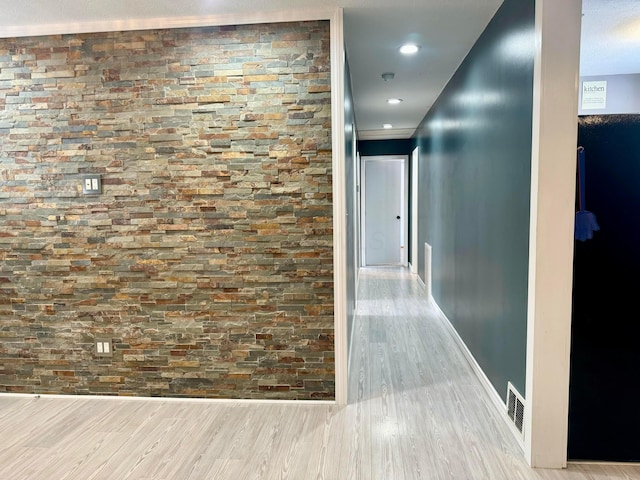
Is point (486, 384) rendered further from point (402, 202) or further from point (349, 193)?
point (402, 202)

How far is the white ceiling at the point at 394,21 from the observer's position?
91.3 inches

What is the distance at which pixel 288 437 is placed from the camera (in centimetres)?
226

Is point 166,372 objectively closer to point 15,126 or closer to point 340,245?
point 340,245

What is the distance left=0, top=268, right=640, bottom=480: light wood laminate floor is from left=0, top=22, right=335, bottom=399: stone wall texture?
0.20 metres

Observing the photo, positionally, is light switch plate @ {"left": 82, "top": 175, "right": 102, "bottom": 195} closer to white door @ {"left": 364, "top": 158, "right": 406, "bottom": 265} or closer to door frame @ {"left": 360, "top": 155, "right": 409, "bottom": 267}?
door frame @ {"left": 360, "top": 155, "right": 409, "bottom": 267}

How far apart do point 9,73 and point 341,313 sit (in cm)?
263

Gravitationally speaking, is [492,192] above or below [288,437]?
above

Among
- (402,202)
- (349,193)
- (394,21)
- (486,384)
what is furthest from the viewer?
(402,202)

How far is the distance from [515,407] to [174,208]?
2.30m

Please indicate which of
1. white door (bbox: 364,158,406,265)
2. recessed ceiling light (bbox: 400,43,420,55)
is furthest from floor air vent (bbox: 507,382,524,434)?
white door (bbox: 364,158,406,265)

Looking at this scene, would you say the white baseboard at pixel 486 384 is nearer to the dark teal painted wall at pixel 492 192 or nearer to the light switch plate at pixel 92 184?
the dark teal painted wall at pixel 492 192

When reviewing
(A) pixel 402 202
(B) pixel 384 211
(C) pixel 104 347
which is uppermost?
(A) pixel 402 202

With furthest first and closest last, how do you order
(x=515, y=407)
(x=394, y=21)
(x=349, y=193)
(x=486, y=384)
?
(x=349, y=193) < (x=486, y=384) < (x=394, y=21) < (x=515, y=407)

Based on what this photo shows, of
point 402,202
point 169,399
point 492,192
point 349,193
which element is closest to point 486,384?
point 492,192
